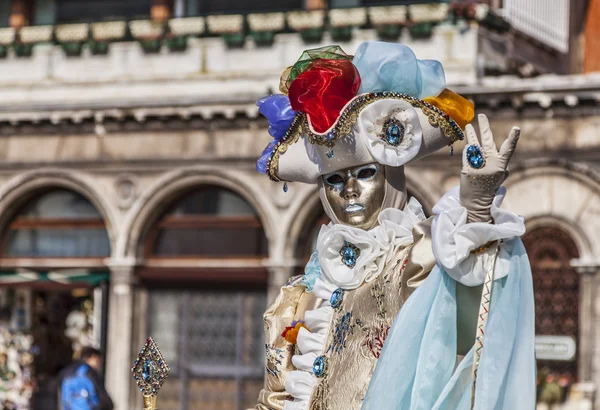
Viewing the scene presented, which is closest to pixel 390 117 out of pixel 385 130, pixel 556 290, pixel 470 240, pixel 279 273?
pixel 385 130

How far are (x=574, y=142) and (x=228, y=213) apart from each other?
4.22 m

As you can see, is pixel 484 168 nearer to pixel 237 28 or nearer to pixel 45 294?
pixel 237 28

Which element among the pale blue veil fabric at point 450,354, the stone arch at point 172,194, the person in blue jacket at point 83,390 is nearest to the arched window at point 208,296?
the stone arch at point 172,194

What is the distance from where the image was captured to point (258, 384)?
18.0m

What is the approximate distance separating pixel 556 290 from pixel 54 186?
6.32 metres

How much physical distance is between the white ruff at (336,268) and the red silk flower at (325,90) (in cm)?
44

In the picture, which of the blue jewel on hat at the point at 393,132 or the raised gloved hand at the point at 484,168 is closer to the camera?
the raised gloved hand at the point at 484,168

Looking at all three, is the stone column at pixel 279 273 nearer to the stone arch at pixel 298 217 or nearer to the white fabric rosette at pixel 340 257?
the stone arch at pixel 298 217

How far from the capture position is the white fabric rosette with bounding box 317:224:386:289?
19.7 feet

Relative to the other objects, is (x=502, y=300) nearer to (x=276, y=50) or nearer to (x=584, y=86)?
(x=584, y=86)

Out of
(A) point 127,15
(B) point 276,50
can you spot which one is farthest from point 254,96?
(A) point 127,15

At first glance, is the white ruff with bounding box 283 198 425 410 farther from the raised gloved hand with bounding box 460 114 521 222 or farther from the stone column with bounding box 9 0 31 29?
the stone column with bounding box 9 0 31 29

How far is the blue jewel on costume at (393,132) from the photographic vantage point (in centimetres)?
604

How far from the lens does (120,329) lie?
714 inches
